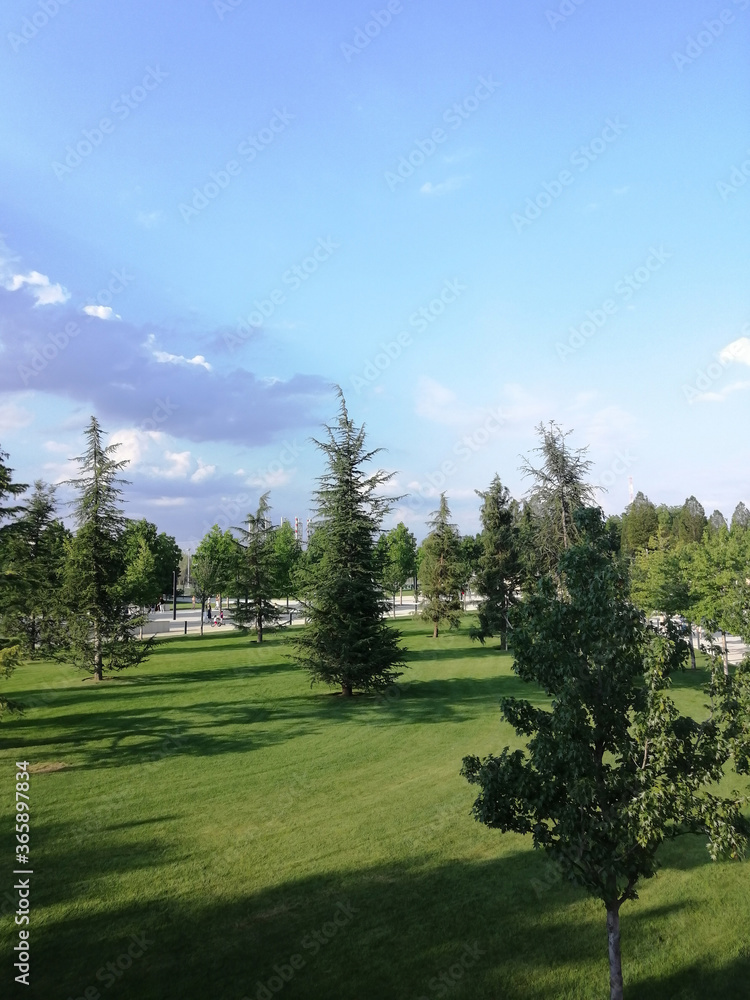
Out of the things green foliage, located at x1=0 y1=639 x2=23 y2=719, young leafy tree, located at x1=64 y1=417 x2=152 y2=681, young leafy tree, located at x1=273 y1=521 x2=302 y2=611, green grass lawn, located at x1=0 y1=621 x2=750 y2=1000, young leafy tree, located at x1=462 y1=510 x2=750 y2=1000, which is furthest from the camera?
young leafy tree, located at x1=273 y1=521 x2=302 y2=611

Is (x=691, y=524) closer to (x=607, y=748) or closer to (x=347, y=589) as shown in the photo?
(x=347, y=589)

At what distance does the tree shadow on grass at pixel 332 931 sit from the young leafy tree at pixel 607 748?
1750mm

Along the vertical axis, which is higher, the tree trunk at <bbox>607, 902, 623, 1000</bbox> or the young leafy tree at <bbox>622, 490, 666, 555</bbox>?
the young leafy tree at <bbox>622, 490, 666, 555</bbox>

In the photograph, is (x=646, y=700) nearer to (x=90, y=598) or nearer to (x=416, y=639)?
(x=90, y=598)

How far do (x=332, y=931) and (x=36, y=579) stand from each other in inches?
665

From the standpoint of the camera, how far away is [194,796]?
14.9 metres

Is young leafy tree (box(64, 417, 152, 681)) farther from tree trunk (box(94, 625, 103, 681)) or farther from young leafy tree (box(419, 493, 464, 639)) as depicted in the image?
young leafy tree (box(419, 493, 464, 639))

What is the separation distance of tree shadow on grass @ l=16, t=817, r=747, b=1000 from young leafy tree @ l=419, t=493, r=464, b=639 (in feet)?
121

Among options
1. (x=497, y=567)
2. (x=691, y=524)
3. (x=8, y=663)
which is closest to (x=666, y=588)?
(x=497, y=567)

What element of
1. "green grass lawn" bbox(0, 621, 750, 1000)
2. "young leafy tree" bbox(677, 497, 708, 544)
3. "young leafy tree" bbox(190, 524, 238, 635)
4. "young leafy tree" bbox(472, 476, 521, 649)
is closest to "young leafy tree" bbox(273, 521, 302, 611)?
"young leafy tree" bbox(190, 524, 238, 635)

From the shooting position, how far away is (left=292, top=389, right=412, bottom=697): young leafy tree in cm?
2644

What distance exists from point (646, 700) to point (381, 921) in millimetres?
5735

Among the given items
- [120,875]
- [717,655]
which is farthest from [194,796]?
[717,655]

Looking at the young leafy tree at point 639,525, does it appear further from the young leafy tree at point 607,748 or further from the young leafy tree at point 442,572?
the young leafy tree at point 607,748
